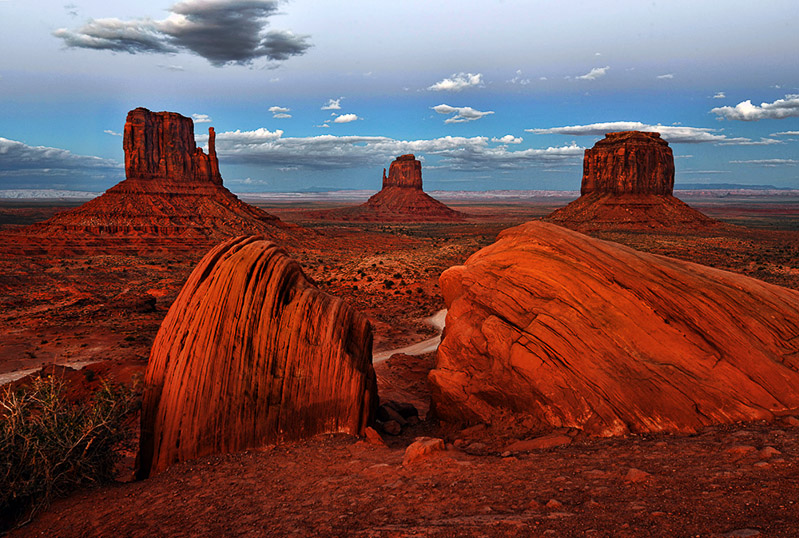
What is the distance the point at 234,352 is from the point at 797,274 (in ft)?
172

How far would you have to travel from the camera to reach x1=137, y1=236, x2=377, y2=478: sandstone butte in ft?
35.2

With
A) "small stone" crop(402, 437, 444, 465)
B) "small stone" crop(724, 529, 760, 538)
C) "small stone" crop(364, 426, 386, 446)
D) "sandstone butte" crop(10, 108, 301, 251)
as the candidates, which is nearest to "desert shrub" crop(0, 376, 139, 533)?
"small stone" crop(364, 426, 386, 446)

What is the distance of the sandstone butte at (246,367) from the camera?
10734mm

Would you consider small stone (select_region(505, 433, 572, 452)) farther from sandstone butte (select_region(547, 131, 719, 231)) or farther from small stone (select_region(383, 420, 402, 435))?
sandstone butte (select_region(547, 131, 719, 231))

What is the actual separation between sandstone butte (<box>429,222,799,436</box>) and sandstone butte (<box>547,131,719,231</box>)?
9175cm

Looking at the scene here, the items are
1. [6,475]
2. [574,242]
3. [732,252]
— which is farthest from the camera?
[732,252]

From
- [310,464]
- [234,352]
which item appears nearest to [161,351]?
[234,352]

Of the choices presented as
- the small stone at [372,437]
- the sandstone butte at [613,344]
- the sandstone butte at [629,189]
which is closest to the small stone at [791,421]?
the sandstone butte at [613,344]

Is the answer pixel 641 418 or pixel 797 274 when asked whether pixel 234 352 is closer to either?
pixel 641 418

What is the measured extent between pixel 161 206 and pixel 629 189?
10358 cm

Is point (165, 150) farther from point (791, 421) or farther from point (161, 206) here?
point (791, 421)

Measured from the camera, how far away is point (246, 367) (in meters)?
11.4

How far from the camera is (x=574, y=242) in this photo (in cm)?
1316

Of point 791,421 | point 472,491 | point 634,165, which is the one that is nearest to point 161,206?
point 472,491
